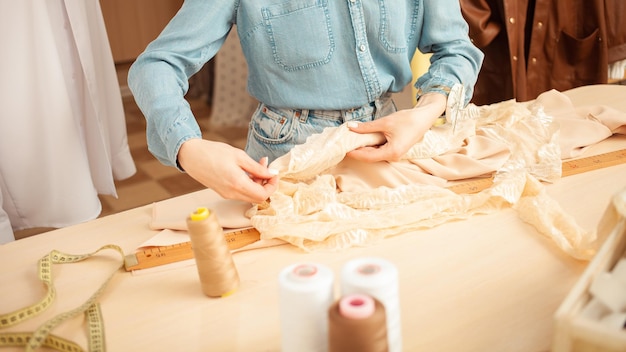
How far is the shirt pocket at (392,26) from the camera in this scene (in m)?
1.40

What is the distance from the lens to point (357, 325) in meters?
0.65

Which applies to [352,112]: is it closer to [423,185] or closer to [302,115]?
[302,115]

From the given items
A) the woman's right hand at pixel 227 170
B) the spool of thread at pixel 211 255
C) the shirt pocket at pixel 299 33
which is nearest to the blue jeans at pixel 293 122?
the shirt pocket at pixel 299 33

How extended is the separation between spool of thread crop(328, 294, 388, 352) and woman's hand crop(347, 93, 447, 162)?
23.4 inches

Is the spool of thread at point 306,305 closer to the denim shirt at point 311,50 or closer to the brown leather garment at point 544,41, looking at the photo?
the denim shirt at point 311,50

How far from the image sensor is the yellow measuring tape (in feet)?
2.84

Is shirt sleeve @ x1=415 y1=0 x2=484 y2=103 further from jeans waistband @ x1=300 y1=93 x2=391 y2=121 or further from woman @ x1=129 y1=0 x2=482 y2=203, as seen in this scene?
jeans waistband @ x1=300 y1=93 x2=391 y2=121

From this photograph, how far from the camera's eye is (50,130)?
1.97m

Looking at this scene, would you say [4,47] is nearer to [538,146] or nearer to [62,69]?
[62,69]

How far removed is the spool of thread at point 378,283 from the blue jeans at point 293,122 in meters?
0.72

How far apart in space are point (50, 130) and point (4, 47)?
285 millimetres

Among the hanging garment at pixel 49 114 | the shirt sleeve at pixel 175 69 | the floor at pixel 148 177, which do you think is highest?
the shirt sleeve at pixel 175 69

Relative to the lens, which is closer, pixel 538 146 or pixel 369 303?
pixel 369 303

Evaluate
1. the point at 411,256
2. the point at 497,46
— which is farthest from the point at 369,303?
the point at 497,46
